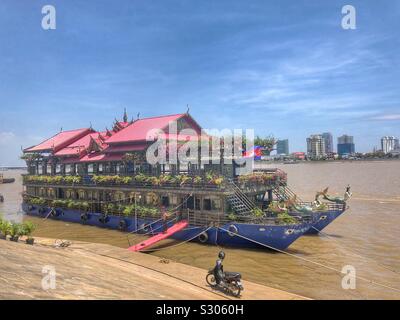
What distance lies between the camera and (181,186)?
83.8 feet

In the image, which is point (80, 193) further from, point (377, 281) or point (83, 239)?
point (377, 281)

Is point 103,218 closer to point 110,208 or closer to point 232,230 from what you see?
point 110,208

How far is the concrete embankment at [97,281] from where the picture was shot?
10008 millimetres

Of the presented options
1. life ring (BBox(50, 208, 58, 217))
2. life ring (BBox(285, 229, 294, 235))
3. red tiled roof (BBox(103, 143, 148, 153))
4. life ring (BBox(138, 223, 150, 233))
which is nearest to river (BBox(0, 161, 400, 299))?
life ring (BBox(138, 223, 150, 233))

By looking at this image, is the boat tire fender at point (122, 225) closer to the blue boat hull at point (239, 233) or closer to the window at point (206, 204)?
the blue boat hull at point (239, 233)

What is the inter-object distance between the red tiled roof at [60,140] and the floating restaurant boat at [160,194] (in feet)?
0.41

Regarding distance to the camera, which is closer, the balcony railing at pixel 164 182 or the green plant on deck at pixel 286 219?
the green plant on deck at pixel 286 219

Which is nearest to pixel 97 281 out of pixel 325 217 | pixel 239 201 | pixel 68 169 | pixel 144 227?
pixel 239 201

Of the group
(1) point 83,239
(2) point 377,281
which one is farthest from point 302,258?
(1) point 83,239

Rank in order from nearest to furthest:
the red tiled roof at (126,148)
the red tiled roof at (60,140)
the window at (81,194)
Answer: the red tiled roof at (126,148) → the window at (81,194) → the red tiled roof at (60,140)

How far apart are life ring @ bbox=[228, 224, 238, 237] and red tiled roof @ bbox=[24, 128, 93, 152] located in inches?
1056

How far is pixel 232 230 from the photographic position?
2242cm

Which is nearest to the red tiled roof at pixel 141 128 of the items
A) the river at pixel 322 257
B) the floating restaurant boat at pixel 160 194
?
the floating restaurant boat at pixel 160 194

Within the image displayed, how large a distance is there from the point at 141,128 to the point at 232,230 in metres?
14.9
